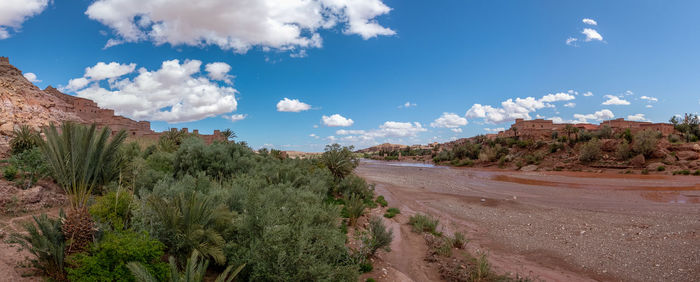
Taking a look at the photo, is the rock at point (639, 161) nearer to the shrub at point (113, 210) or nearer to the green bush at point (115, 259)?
the green bush at point (115, 259)

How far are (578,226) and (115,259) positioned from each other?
44.0 feet

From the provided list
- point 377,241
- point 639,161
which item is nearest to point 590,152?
point 639,161

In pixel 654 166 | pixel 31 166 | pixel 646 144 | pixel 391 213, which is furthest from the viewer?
pixel 646 144

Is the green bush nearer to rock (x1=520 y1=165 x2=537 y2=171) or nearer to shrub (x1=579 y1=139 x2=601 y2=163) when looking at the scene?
rock (x1=520 y1=165 x2=537 y2=171)

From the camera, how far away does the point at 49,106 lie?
23.5 meters

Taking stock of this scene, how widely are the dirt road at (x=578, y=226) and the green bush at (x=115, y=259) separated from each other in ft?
17.3

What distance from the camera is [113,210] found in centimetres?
525

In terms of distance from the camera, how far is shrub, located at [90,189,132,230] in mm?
4800

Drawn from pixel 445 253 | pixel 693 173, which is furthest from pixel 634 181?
pixel 445 253

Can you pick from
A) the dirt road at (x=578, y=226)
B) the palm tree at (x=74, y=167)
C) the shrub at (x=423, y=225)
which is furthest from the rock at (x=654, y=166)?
the palm tree at (x=74, y=167)

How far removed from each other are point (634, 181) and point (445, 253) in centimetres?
2226

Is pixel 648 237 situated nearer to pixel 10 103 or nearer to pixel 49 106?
pixel 10 103

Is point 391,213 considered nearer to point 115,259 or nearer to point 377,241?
point 377,241

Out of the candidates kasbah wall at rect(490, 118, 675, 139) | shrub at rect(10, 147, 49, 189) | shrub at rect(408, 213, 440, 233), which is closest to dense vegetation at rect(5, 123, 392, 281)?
shrub at rect(10, 147, 49, 189)
